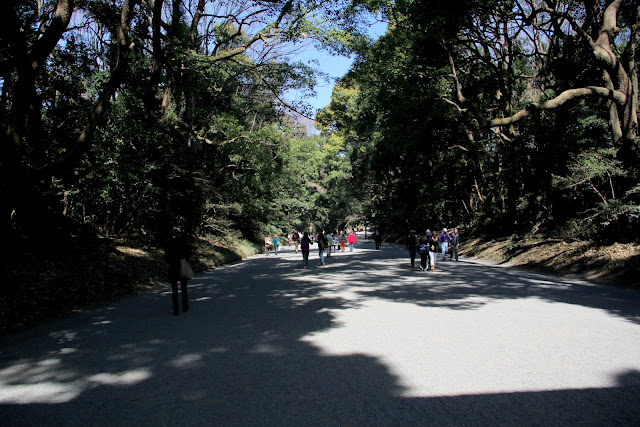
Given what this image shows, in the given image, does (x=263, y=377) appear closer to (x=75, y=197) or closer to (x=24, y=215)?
(x=24, y=215)

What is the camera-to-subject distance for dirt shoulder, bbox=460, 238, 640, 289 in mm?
12578

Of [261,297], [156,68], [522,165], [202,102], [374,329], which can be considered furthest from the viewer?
[202,102]

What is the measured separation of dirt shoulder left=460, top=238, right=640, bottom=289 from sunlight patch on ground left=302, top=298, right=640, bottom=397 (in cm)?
550

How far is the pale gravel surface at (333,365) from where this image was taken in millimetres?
3689

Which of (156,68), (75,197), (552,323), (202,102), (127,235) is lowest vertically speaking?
(552,323)

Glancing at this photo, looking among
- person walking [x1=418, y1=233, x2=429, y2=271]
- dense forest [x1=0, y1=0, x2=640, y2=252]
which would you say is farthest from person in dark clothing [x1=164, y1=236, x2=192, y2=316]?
person walking [x1=418, y1=233, x2=429, y2=271]

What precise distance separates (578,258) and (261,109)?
62.5 feet

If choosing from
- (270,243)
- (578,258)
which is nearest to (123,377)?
(578,258)

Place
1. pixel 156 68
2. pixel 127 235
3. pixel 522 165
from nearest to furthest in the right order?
pixel 156 68 → pixel 127 235 → pixel 522 165

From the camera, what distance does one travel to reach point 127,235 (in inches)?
763

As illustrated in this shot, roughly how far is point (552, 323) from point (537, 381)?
10.2 feet

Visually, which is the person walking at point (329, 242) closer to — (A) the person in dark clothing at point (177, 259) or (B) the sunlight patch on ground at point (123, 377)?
(A) the person in dark clothing at point (177, 259)

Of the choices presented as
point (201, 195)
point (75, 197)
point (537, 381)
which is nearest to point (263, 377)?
point (537, 381)

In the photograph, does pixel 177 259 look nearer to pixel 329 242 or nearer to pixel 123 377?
pixel 123 377
